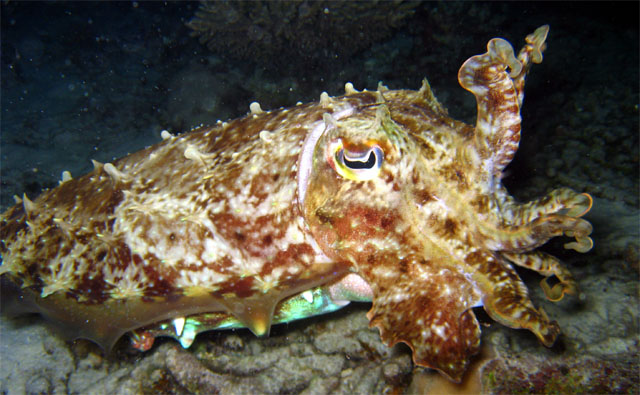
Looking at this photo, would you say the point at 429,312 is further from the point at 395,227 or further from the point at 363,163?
the point at 363,163

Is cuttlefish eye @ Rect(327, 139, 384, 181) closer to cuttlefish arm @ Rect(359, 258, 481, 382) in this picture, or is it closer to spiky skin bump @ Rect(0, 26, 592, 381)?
spiky skin bump @ Rect(0, 26, 592, 381)

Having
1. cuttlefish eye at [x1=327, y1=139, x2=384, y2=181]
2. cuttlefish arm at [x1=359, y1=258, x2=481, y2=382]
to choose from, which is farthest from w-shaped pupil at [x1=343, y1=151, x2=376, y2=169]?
cuttlefish arm at [x1=359, y1=258, x2=481, y2=382]

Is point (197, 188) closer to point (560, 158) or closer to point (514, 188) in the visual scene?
point (514, 188)

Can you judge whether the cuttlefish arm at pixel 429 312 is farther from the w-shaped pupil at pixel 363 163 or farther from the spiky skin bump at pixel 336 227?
the w-shaped pupil at pixel 363 163

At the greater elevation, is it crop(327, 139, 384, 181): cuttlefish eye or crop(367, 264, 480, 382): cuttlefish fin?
crop(327, 139, 384, 181): cuttlefish eye

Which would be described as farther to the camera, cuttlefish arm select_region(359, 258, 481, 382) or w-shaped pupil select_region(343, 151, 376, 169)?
w-shaped pupil select_region(343, 151, 376, 169)

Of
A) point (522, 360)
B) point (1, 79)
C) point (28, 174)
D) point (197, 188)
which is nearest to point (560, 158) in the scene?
point (522, 360)

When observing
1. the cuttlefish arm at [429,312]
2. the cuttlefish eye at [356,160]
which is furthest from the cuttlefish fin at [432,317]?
the cuttlefish eye at [356,160]

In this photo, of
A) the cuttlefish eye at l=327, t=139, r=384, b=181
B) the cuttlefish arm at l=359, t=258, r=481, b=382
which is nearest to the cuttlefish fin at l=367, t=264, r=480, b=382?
the cuttlefish arm at l=359, t=258, r=481, b=382
